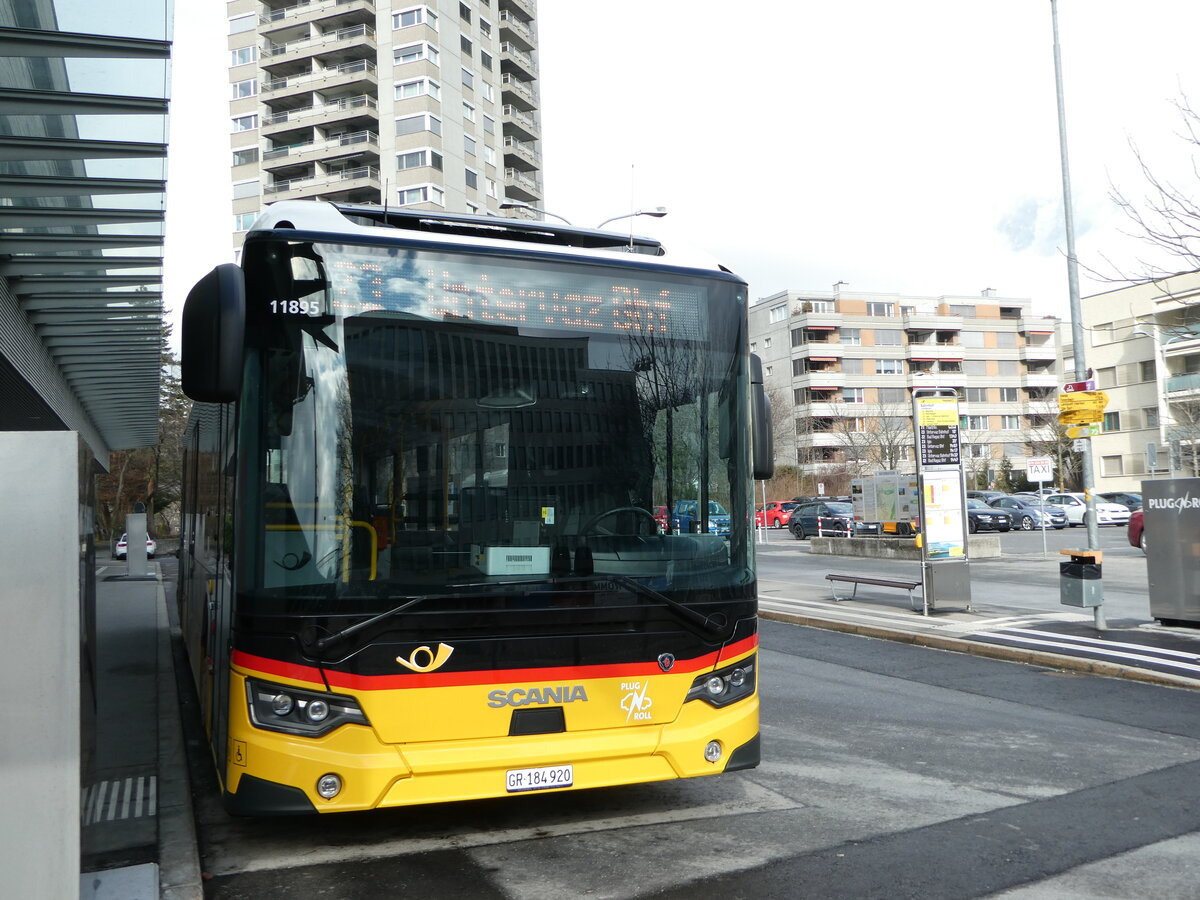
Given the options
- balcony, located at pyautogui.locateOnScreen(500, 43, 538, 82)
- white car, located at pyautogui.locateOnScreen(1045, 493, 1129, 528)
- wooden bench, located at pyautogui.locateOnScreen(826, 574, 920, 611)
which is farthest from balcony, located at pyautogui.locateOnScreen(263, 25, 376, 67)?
wooden bench, located at pyautogui.locateOnScreen(826, 574, 920, 611)

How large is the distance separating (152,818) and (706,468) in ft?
11.7

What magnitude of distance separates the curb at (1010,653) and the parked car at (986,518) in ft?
89.5

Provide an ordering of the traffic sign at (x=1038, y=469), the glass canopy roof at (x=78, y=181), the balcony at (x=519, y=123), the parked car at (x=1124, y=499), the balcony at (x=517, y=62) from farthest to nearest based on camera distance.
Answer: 1. the balcony at (x=517, y=62)
2. the balcony at (x=519, y=123)
3. the parked car at (x=1124, y=499)
4. the traffic sign at (x=1038, y=469)
5. the glass canopy roof at (x=78, y=181)

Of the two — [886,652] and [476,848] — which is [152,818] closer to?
[476,848]

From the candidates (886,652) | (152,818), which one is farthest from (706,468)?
(886,652)

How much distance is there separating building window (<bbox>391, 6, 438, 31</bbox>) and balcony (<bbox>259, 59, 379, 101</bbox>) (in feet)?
10.8

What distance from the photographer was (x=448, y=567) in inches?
199

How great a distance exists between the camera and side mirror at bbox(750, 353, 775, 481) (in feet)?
20.0

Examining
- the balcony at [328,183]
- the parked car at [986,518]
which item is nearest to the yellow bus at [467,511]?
the parked car at [986,518]

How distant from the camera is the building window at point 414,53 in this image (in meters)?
67.7

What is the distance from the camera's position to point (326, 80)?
70188 mm

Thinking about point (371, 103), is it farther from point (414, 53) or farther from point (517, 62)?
point (517, 62)

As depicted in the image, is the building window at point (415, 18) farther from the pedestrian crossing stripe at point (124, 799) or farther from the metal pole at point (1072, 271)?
the pedestrian crossing stripe at point (124, 799)

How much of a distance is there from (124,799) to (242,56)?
76.8 meters
